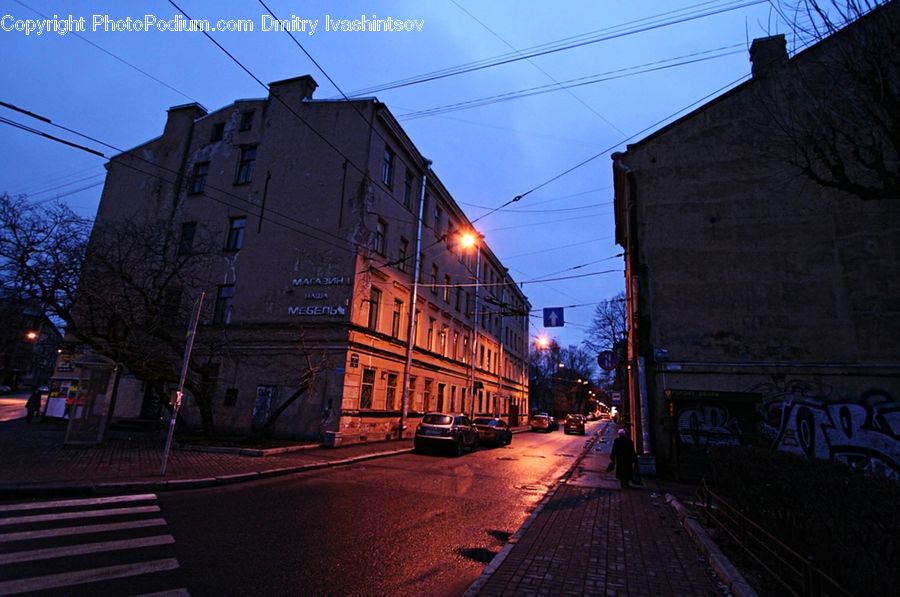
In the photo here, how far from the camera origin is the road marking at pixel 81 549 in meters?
5.18

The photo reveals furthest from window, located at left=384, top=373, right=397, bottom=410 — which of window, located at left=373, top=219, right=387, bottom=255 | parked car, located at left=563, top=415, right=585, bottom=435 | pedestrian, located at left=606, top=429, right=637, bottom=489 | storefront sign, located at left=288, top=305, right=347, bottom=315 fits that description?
parked car, located at left=563, top=415, right=585, bottom=435

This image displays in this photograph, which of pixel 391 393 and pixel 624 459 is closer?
pixel 624 459

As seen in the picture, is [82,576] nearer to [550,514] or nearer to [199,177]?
[550,514]

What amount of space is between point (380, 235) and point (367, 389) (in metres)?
7.55

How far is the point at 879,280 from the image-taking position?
1485 centimetres

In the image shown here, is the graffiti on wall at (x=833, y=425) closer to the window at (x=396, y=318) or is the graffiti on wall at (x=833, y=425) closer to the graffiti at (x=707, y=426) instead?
the graffiti at (x=707, y=426)

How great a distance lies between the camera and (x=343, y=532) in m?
6.86

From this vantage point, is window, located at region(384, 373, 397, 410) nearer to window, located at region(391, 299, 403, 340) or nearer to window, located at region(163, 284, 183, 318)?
window, located at region(391, 299, 403, 340)

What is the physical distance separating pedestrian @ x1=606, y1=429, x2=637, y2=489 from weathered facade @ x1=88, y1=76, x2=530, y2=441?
10.6m

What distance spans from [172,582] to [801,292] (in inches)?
738

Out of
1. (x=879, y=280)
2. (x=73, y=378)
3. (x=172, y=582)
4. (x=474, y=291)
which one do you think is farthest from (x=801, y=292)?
(x=73, y=378)

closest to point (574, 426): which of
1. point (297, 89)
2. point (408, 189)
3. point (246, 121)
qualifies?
point (408, 189)

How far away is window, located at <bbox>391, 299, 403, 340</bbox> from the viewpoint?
23.4 meters

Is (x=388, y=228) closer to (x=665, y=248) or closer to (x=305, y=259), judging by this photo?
(x=305, y=259)
